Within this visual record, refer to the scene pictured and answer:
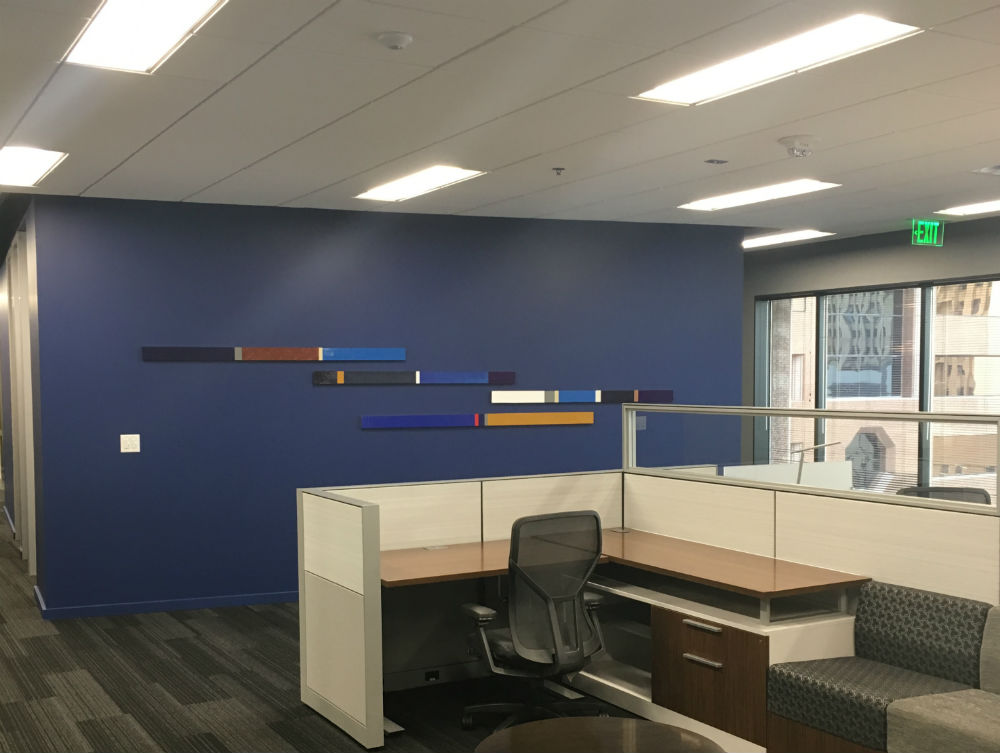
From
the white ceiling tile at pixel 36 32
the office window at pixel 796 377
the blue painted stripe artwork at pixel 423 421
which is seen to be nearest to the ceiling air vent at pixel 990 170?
the blue painted stripe artwork at pixel 423 421

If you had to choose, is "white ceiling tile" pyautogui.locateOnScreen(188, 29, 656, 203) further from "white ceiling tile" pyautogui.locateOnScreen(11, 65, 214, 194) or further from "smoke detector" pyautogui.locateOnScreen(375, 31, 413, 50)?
"white ceiling tile" pyautogui.locateOnScreen(11, 65, 214, 194)

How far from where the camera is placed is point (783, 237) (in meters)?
7.66

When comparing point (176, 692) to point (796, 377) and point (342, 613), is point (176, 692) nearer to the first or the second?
point (342, 613)

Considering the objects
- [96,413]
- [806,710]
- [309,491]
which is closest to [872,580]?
[806,710]

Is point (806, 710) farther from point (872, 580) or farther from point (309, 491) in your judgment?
point (309, 491)

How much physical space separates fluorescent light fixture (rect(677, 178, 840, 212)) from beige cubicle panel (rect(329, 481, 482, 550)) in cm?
250

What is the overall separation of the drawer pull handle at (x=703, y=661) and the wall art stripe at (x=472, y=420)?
2956 mm

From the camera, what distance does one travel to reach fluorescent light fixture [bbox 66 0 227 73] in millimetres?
2730

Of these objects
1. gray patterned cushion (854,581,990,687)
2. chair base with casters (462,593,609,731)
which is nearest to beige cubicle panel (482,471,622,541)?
chair base with casters (462,593,609,731)

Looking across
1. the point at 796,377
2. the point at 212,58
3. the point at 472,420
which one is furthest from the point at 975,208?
the point at 212,58

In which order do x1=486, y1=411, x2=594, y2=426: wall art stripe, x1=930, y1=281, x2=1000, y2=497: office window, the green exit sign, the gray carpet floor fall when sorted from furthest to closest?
x1=930, y1=281, x2=1000, y2=497: office window, the green exit sign, x1=486, y1=411, x2=594, y2=426: wall art stripe, the gray carpet floor

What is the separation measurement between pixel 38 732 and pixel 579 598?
2.02 m

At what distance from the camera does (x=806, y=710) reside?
9.90 feet

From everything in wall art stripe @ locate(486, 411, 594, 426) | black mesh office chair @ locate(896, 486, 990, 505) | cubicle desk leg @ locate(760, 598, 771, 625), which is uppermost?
wall art stripe @ locate(486, 411, 594, 426)
